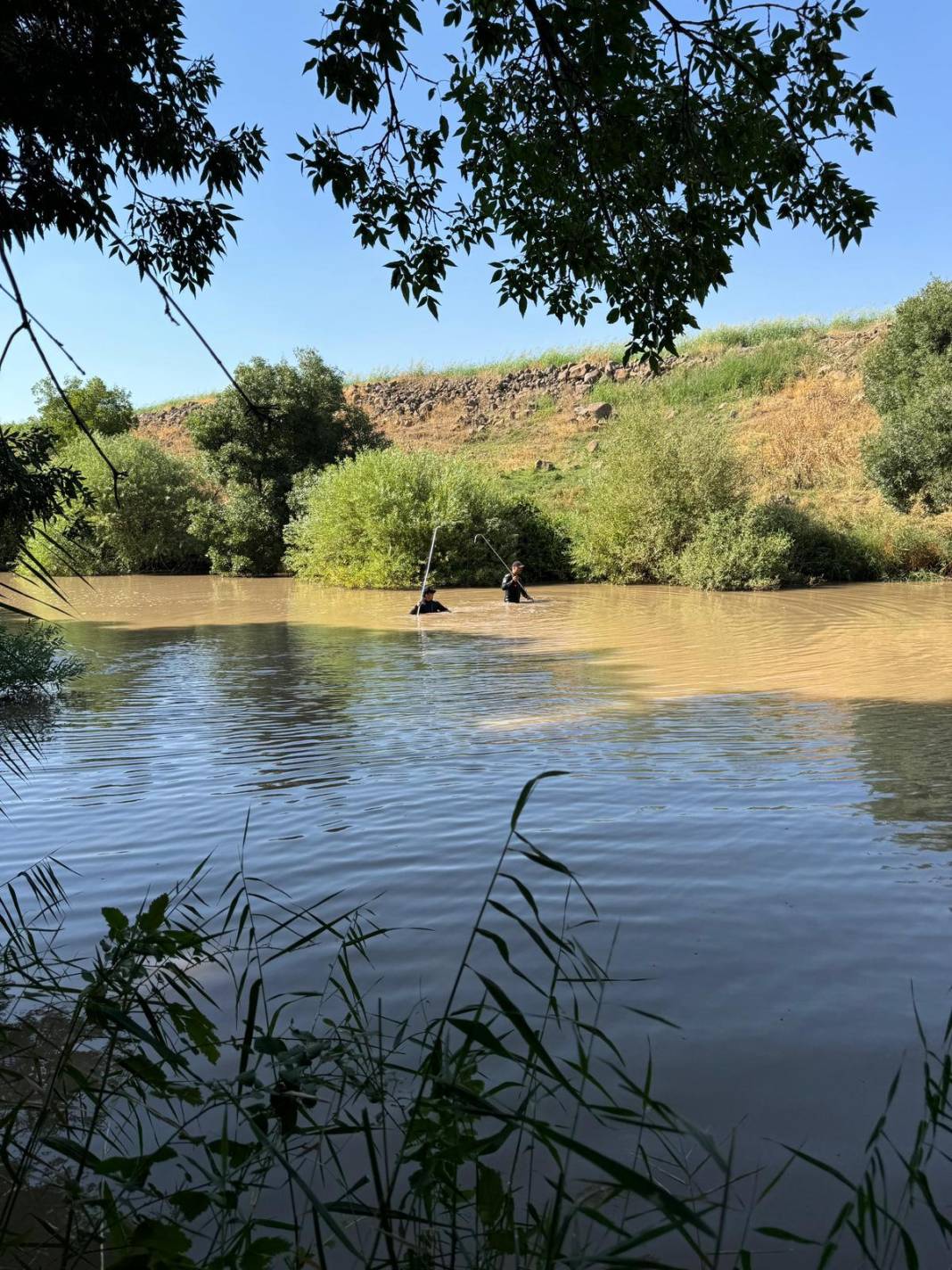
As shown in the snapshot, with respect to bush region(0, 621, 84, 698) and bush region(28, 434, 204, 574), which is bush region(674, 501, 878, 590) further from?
bush region(28, 434, 204, 574)

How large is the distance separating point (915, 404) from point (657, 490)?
10.2 m

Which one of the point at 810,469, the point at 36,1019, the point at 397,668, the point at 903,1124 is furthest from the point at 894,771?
the point at 810,469

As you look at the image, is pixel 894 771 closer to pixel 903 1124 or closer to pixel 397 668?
pixel 903 1124

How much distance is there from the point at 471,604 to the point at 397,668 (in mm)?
11908

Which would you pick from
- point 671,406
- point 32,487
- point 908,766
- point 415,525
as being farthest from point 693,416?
point 32,487

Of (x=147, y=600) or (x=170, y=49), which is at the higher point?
(x=170, y=49)

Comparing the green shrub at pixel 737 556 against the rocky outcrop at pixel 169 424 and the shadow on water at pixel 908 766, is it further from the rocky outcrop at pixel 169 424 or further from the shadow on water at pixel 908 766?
the rocky outcrop at pixel 169 424

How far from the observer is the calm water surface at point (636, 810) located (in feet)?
12.7

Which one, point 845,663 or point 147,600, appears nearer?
point 845,663

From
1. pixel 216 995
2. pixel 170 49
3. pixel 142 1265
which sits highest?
pixel 170 49

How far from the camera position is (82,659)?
17.5 m

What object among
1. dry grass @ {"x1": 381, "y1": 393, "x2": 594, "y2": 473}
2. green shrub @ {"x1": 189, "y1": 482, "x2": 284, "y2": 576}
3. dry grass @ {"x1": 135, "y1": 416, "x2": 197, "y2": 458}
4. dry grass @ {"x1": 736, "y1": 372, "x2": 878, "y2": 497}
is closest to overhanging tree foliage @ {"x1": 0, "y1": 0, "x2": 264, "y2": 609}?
dry grass @ {"x1": 736, "y1": 372, "x2": 878, "y2": 497}

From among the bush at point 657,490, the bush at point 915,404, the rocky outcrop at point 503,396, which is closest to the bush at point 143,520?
the bush at point 657,490

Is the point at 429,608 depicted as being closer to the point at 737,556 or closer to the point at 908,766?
the point at 737,556
